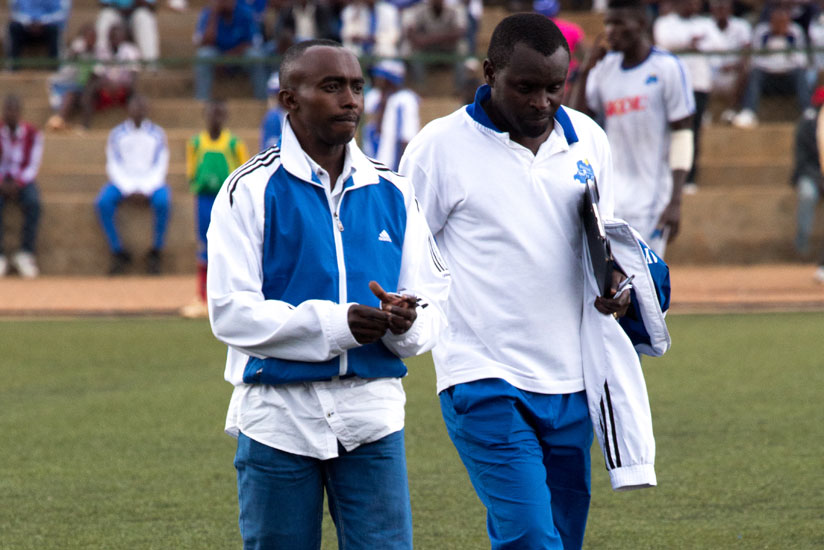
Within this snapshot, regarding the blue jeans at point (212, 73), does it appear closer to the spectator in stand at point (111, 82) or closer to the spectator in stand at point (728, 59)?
the spectator in stand at point (111, 82)

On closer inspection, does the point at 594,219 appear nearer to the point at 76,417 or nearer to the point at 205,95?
the point at 76,417

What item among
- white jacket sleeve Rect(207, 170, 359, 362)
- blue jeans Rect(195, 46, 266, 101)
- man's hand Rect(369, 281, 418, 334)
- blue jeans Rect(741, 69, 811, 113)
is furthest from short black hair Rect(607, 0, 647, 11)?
blue jeans Rect(195, 46, 266, 101)

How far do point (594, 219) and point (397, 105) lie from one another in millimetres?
10819

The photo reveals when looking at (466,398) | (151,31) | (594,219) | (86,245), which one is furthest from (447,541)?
(151,31)

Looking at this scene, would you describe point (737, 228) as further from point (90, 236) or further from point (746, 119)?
point (90, 236)

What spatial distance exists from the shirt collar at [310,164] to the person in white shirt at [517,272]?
21.4 inches

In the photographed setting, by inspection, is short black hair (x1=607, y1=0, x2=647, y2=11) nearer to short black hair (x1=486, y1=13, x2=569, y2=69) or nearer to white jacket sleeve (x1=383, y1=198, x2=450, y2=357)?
short black hair (x1=486, y1=13, x2=569, y2=69)

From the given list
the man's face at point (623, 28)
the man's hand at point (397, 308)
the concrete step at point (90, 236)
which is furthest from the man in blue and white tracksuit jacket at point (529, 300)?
the concrete step at point (90, 236)

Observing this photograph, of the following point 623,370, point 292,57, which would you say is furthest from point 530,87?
point 623,370

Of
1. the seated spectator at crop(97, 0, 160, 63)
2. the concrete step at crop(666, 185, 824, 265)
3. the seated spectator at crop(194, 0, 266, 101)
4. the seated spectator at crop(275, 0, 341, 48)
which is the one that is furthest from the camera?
the seated spectator at crop(97, 0, 160, 63)

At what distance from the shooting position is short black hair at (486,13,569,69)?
3.95 metres

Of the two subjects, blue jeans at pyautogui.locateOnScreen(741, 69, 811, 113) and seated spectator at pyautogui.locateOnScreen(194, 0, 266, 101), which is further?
seated spectator at pyautogui.locateOnScreen(194, 0, 266, 101)

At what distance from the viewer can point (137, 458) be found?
709 cm

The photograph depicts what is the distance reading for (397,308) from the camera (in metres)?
3.32
